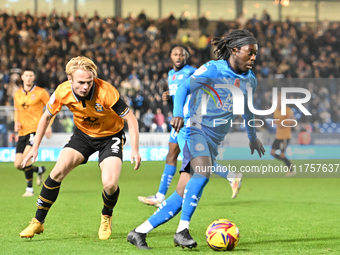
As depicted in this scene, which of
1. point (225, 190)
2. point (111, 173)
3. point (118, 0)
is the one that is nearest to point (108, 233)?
point (111, 173)

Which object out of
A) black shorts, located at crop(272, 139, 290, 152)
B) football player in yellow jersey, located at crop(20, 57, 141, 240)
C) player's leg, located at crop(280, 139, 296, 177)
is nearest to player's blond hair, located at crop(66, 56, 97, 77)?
football player in yellow jersey, located at crop(20, 57, 141, 240)

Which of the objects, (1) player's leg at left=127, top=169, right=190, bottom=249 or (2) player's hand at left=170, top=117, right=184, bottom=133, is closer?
(2) player's hand at left=170, top=117, right=184, bottom=133

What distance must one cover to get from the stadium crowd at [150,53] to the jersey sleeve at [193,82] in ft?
38.2

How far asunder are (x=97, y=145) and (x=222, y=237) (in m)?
1.69

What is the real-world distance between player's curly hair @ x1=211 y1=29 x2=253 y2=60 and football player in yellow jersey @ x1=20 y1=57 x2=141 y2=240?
3.64 feet

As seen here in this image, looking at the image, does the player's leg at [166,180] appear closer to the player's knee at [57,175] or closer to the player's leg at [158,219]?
the player's knee at [57,175]

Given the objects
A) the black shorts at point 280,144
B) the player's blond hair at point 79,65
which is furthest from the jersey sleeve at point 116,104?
the black shorts at point 280,144

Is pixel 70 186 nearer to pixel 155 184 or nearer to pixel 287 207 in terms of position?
pixel 155 184

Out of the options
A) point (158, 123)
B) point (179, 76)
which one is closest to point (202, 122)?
point (179, 76)

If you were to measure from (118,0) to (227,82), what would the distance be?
21601mm

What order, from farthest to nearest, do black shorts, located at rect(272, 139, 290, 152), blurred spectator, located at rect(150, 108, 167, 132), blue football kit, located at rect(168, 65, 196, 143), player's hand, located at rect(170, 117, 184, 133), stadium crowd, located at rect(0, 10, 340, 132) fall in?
stadium crowd, located at rect(0, 10, 340, 132)
blurred spectator, located at rect(150, 108, 167, 132)
black shorts, located at rect(272, 139, 290, 152)
blue football kit, located at rect(168, 65, 196, 143)
player's hand, located at rect(170, 117, 184, 133)

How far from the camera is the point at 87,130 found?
5.30 meters

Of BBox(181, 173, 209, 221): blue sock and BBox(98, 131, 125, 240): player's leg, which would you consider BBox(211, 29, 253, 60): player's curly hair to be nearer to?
BBox(181, 173, 209, 221): blue sock

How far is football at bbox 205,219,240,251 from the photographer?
4.44 m
